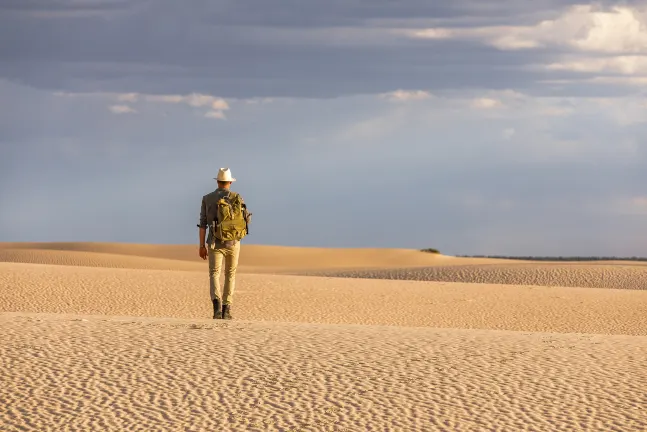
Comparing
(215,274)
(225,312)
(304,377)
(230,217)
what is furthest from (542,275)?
(304,377)

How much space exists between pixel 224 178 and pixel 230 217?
1.52 ft

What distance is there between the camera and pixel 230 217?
10.5 m

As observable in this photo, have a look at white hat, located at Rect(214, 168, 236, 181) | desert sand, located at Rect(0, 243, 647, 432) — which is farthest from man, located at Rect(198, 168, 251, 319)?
desert sand, located at Rect(0, 243, 647, 432)

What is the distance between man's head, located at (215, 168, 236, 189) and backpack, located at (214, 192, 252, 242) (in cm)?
12

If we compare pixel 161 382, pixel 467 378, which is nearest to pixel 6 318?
pixel 161 382

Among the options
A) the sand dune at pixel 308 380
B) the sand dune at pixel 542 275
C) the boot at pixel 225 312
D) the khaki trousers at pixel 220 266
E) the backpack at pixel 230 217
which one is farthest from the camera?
the sand dune at pixel 542 275

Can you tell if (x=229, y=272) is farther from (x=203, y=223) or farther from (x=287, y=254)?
(x=287, y=254)

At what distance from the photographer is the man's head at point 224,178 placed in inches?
414

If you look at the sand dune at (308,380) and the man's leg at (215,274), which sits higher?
the man's leg at (215,274)

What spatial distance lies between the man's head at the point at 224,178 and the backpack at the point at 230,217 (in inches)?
4.9

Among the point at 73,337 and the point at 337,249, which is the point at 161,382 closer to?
the point at 73,337

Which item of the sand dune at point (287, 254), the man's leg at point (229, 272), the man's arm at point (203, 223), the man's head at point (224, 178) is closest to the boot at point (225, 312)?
the man's leg at point (229, 272)

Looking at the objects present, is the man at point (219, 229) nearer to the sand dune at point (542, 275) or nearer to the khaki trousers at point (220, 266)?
the khaki trousers at point (220, 266)

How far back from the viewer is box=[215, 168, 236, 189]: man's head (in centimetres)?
1051
